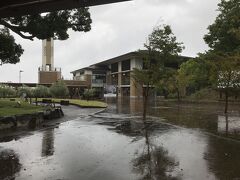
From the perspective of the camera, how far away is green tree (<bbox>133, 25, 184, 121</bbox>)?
20.1 m

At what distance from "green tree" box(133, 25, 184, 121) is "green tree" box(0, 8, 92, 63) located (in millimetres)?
4280

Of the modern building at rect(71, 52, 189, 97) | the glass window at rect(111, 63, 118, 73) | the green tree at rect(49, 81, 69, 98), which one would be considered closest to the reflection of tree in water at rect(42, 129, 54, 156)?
the green tree at rect(49, 81, 69, 98)

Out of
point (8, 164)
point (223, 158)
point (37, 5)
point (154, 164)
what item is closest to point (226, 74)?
point (223, 158)

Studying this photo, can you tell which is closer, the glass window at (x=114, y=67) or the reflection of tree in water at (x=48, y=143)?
the reflection of tree in water at (x=48, y=143)

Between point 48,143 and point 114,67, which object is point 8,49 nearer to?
point 48,143

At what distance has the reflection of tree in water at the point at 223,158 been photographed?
7246 millimetres

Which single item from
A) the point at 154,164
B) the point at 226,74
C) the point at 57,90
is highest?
the point at 226,74

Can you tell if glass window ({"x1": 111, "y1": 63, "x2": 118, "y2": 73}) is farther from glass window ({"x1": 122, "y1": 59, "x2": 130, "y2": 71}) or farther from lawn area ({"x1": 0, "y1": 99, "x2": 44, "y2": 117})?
lawn area ({"x1": 0, "y1": 99, "x2": 44, "y2": 117})

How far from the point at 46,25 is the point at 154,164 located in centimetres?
1345

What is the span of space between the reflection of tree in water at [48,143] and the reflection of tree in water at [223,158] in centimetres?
463

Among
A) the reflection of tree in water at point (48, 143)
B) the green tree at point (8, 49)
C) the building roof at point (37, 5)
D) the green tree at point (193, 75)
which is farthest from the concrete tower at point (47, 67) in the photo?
the building roof at point (37, 5)

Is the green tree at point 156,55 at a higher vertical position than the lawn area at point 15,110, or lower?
higher

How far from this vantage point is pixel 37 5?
915 cm

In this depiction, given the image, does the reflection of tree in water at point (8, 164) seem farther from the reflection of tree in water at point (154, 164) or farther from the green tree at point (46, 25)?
the green tree at point (46, 25)
